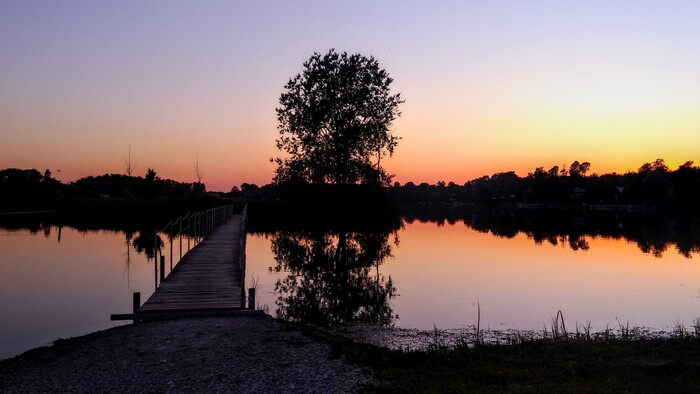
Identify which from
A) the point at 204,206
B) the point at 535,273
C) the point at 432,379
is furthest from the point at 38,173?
the point at 432,379

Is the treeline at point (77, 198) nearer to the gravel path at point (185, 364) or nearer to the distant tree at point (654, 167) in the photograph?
the gravel path at point (185, 364)

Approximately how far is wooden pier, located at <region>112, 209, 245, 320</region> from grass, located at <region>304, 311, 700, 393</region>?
365cm

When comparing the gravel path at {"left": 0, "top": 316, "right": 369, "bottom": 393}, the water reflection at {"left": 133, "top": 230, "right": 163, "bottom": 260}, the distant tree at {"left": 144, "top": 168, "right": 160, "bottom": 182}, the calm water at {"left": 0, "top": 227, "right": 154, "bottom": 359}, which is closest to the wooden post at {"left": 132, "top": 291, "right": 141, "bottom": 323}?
the gravel path at {"left": 0, "top": 316, "right": 369, "bottom": 393}

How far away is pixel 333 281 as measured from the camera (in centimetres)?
1681

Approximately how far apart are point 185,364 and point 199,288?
18.1 ft

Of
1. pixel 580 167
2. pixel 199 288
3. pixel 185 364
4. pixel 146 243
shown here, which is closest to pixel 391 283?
pixel 199 288

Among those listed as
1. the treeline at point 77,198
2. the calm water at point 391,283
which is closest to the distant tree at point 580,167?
the treeline at point 77,198

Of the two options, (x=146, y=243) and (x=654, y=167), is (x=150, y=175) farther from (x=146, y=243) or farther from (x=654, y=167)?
(x=654, y=167)

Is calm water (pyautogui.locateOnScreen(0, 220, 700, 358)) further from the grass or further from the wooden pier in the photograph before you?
the grass

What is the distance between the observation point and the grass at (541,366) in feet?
19.3

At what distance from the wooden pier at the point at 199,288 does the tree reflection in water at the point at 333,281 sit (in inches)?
55.2

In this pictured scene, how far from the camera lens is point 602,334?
9.78 meters

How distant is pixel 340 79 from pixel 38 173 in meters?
85.7

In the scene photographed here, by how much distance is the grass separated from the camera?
5.88 m
